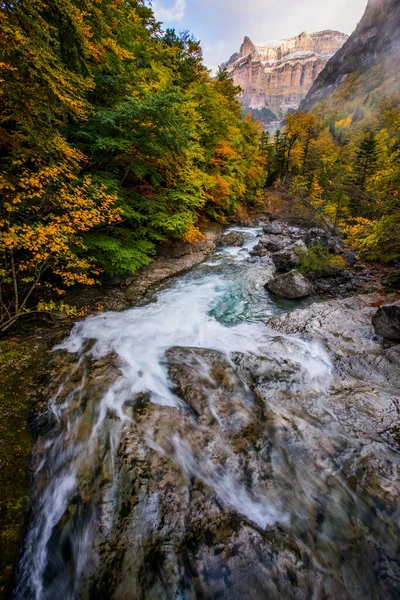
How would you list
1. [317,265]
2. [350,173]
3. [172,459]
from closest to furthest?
1. [172,459]
2. [317,265]
3. [350,173]

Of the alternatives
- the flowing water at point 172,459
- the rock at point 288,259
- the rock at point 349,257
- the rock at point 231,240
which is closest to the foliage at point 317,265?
the rock at point 288,259

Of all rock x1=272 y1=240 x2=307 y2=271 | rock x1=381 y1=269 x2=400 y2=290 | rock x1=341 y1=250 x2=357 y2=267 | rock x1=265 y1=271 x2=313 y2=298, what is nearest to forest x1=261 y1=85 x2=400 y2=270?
rock x1=341 y1=250 x2=357 y2=267

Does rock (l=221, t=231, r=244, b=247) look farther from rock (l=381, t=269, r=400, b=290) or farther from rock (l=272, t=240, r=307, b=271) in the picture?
rock (l=381, t=269, r=400, b=290)

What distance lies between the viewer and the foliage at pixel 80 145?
3.82 m

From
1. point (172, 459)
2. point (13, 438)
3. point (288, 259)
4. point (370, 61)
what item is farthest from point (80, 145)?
point (370, 61)

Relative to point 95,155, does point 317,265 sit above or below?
below

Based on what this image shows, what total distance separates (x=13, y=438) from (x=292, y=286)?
8050mm

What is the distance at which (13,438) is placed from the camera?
10.5 ft

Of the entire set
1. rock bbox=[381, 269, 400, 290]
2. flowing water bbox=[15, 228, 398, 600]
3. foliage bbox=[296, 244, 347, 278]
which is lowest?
flowing water bbox=[15, 228, 398, 600]

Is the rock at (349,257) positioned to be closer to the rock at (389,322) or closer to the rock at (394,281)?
the rock at (394,281)

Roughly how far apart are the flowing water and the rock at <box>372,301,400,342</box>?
5.15 ft

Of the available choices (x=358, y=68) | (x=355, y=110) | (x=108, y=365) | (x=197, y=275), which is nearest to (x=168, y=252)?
(x=197, y=275)

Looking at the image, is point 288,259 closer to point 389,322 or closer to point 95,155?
point 389,322

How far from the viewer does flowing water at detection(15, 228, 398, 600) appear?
2.39 meters
